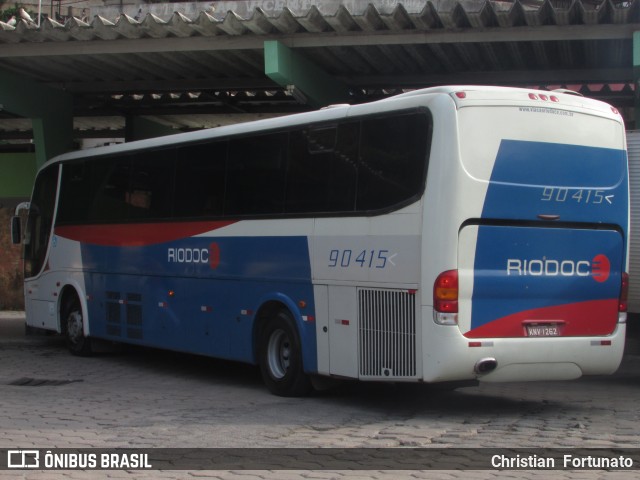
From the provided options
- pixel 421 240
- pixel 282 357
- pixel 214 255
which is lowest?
pixel 282 357

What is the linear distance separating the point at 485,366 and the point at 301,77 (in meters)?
7.49

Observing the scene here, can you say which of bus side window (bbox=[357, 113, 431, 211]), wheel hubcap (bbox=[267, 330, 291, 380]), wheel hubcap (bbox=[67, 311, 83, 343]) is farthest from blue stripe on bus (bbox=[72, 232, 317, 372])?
bus side window (bbox=[357, 113, 431, 211])

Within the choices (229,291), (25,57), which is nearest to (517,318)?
(229,291)

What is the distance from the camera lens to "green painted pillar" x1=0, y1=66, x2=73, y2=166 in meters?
17.3

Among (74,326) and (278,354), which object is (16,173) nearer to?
(74,326)

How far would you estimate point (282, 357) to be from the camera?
11164 millimetres

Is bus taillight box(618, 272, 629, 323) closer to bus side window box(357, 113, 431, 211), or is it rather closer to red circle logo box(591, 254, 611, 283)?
red circle logo box(591, 254, 611, 283)

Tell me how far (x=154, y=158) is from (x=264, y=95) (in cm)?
669

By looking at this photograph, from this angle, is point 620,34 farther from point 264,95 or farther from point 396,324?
point 264,95

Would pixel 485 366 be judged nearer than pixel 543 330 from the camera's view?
Yes

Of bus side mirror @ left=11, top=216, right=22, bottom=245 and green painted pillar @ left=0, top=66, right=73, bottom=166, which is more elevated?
green painted pillar @ left=0, top=66, right=73, bottom=166

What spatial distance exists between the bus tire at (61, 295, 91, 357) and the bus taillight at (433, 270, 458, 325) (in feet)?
26.0

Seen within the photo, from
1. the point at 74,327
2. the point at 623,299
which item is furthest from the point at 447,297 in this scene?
the point at 74,327

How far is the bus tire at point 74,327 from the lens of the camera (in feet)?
50.3
